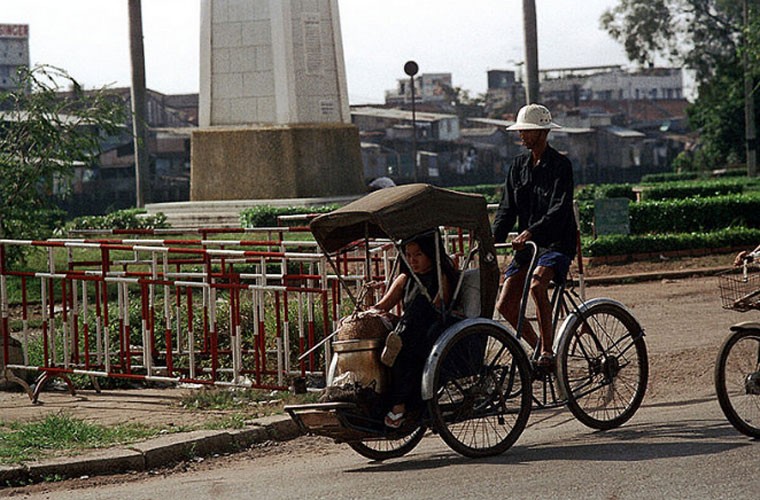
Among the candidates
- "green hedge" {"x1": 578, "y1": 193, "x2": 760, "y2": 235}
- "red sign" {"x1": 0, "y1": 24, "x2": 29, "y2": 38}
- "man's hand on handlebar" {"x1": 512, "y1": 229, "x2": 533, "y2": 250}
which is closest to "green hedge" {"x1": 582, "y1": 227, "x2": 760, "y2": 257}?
"green hedge" {"x1": 578, "y1": 193, "x2": 760, "y2": 235}

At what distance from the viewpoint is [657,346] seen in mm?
13172

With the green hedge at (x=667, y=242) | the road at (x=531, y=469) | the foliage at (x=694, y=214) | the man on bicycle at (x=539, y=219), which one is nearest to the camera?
the road at (x=531, y=469)

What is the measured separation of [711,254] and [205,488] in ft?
53.3

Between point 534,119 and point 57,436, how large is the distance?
142 inches

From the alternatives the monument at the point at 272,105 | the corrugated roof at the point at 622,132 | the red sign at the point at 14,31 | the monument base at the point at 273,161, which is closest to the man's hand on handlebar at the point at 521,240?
the monument at the point at 272,105

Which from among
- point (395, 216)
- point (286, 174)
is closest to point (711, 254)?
point (286, 174)

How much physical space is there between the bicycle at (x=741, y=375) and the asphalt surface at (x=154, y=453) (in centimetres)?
289

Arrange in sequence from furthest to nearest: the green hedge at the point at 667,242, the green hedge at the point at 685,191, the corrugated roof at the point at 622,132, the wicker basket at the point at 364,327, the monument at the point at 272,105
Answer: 1. the corrugated roof at the point at 622,132
2. the green hedge at the point at 685,191
3. the monument at the point at 272,105
4. the green hedge at the point at 667,242
5. the wicker basket at the point at 364,327

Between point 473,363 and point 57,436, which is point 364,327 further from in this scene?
point 57,436

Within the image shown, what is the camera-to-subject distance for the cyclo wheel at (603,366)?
870cm

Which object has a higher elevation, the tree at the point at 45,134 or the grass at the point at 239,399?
the tree at the point at 45,134

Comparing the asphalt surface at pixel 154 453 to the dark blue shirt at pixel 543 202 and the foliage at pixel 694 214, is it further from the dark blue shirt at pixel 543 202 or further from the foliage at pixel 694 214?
the foliage at pixel 694 214

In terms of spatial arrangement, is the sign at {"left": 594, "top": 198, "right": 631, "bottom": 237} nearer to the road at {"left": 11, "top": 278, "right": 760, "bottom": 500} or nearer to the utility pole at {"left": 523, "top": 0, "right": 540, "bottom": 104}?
the road at {"left": 11, "top": 278, "right": 760, "bottom": 500}

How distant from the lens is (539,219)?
8992 mm
